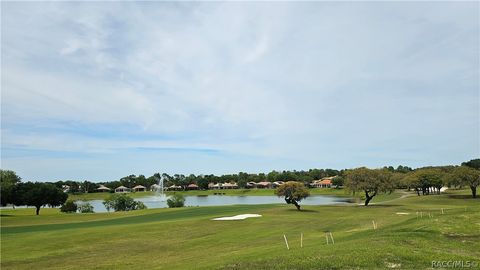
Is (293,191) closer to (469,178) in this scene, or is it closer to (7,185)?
(469,178)

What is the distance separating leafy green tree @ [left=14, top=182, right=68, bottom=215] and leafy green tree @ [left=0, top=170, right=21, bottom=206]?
67.4 inches

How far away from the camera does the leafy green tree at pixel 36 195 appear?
10956cm

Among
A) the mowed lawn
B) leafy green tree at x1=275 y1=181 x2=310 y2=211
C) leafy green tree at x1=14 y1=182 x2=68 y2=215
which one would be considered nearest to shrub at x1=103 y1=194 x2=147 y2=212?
leafy green tree at x1=14 y1=182 x2=68 y2=215

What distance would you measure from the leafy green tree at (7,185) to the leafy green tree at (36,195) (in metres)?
1.71

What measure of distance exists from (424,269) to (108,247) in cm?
2952

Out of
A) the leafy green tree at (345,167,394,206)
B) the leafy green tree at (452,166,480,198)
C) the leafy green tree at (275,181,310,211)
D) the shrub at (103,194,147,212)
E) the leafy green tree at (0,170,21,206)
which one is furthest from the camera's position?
the shrub at (103,194,147,212)

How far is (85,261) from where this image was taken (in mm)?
30312

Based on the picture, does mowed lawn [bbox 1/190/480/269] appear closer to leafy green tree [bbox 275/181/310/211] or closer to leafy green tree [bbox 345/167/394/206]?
leafy green tree [bbox 275/181/310/211]

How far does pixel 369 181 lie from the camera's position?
75.2m

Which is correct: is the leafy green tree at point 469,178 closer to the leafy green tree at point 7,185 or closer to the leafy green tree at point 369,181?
the leafy green tree at point 369,181

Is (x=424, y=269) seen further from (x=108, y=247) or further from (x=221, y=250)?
(x=108, y=247)

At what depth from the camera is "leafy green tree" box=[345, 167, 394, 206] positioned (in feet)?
246

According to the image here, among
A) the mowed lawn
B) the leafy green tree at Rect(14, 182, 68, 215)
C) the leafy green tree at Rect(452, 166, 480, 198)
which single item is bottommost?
the mowed lawn

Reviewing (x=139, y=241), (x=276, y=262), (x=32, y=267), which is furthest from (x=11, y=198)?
(x=276, y=262)
